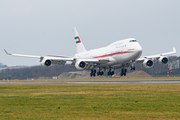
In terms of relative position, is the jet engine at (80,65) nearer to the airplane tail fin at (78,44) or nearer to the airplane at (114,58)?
the airplane at (114,58)

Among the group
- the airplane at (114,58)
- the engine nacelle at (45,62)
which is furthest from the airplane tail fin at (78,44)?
the engine nacelle at (45,62)

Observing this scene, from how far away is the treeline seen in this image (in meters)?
123

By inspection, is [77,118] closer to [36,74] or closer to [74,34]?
[74,34]

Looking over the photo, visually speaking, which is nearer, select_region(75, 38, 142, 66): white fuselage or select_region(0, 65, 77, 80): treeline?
select_region(75, 38, 142, 66): white fuselage

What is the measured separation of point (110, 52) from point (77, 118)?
47393mm

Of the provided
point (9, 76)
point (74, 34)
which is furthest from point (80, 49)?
point (9, 76)

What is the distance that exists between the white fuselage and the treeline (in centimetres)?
5526

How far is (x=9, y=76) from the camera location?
5320 inches

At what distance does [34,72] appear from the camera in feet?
413

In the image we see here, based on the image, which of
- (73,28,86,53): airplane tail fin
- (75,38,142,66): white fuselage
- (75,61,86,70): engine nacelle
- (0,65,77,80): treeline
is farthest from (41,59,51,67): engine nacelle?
(0,65,77,80): treeline

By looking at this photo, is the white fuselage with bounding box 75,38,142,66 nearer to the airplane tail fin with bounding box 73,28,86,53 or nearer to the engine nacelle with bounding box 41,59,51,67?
the engine nacelle with bounding box 41,59,51,67

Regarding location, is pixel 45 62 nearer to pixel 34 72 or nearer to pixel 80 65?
pixel 80 65

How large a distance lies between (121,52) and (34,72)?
73.4 m

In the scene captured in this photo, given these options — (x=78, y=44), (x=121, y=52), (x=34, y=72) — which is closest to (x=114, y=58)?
(x=121, y=52)
